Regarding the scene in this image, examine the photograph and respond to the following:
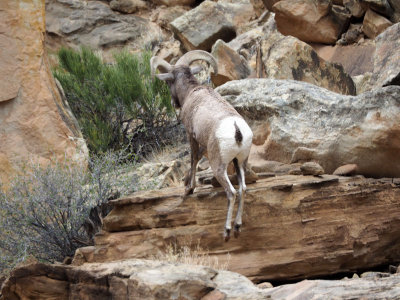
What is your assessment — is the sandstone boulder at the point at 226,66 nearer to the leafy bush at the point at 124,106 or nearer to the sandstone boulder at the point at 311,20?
the leafy bush at the point at 124,106

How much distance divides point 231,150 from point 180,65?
1.90 meters

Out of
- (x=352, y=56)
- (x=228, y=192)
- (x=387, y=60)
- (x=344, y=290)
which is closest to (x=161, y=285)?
(x=344, y=290)

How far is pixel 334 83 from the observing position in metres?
11.4

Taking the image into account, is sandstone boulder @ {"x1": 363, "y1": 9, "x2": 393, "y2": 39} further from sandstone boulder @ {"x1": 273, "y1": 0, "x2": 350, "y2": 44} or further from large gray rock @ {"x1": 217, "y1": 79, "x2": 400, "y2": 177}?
large gray rock @ {"x1": 217, "y1": 79, "x2": 400, "y2": 177}

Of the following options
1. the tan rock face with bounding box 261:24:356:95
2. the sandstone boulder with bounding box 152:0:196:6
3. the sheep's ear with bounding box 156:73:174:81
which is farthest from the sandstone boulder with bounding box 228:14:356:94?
the sandstone boulder with bounding box 152:0:196:6

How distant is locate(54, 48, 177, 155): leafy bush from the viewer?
12.7 m

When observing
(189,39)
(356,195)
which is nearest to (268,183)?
(356,195)

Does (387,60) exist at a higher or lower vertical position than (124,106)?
higher

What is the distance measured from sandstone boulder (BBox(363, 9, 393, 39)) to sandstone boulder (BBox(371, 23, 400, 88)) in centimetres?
387

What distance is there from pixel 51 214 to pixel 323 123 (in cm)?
378

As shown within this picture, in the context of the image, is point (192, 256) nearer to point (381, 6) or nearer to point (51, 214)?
point (51, 214)

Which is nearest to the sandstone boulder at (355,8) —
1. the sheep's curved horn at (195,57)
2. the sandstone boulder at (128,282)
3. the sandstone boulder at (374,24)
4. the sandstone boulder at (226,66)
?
the sandstone boulder at (374,24)

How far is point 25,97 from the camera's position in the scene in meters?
10.5

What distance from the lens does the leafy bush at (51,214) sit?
8.27m
